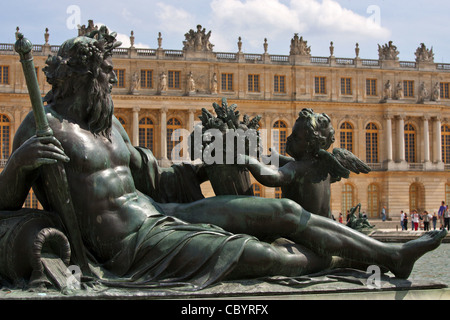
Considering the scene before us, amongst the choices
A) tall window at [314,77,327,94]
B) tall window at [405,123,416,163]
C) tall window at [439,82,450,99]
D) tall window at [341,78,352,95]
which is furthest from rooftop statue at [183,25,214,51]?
tall window at [439,82,450,99]

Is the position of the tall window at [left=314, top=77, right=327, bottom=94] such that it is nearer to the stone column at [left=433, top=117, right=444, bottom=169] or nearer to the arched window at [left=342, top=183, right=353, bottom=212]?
the arched window at [left=342, top=183, right=353, bottom=212]

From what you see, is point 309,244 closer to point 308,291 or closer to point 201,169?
point 308,291

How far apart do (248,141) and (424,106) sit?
43.6 meters

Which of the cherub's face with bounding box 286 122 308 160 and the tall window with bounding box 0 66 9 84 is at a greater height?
the tall window with bounding box 0 66 9 84

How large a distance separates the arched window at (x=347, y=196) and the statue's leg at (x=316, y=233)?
41.0 m

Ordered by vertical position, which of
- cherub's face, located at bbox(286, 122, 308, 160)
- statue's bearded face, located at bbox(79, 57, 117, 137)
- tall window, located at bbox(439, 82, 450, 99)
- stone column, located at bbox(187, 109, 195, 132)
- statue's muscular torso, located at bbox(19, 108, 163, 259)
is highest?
tall window, located at bbox(439, 82, 450, 99)

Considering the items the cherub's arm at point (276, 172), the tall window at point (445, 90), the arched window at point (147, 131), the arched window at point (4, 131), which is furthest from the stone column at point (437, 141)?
the cherub's arm at point (276, 172)

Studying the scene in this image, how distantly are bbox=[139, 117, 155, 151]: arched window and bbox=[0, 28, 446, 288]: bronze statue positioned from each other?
3769 centimetres

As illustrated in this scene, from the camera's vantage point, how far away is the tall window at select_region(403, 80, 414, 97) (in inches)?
1800

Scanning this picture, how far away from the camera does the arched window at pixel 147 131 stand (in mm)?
Answer: 41688

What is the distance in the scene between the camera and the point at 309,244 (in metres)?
4.04

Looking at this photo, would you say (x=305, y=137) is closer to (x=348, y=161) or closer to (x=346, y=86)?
(x=348, y=161)

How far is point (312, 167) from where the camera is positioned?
444cm

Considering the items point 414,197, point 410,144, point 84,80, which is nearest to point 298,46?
point 410,144
